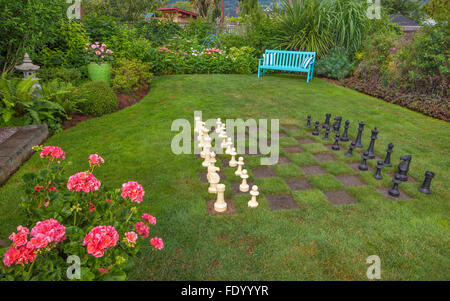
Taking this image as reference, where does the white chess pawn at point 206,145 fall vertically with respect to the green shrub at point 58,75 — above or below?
below

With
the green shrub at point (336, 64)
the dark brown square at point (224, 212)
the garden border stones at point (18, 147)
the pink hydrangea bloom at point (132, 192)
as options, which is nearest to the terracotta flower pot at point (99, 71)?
the garden border stones at point (18, 147)

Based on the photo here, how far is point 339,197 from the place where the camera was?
358 cm

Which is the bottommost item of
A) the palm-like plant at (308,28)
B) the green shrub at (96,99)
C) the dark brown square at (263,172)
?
the dark brown square at (263,172)

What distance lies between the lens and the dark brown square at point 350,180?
389cm

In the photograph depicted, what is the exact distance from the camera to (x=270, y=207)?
10.9 ft

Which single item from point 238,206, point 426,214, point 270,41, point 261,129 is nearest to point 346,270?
point 238,206

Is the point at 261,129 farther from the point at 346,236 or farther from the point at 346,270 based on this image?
the point at 346,270

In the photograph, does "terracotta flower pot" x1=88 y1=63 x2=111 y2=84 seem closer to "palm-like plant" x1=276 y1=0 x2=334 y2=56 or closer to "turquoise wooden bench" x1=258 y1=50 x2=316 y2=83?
"turquoise wooden bench" x1=258 y1=50 x2=316 y2=83

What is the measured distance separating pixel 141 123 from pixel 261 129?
263 cm

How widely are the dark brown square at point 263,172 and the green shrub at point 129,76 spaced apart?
5498mm

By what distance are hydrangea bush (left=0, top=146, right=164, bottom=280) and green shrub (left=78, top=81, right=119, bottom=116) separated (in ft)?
14.9

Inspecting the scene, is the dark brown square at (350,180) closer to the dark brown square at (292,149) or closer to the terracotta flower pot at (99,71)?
the dark brown square at (292,149)

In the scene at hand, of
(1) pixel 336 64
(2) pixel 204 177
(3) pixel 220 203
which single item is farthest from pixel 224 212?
(1) pixel 336 64

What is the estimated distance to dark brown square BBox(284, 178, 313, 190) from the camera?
3.78m
